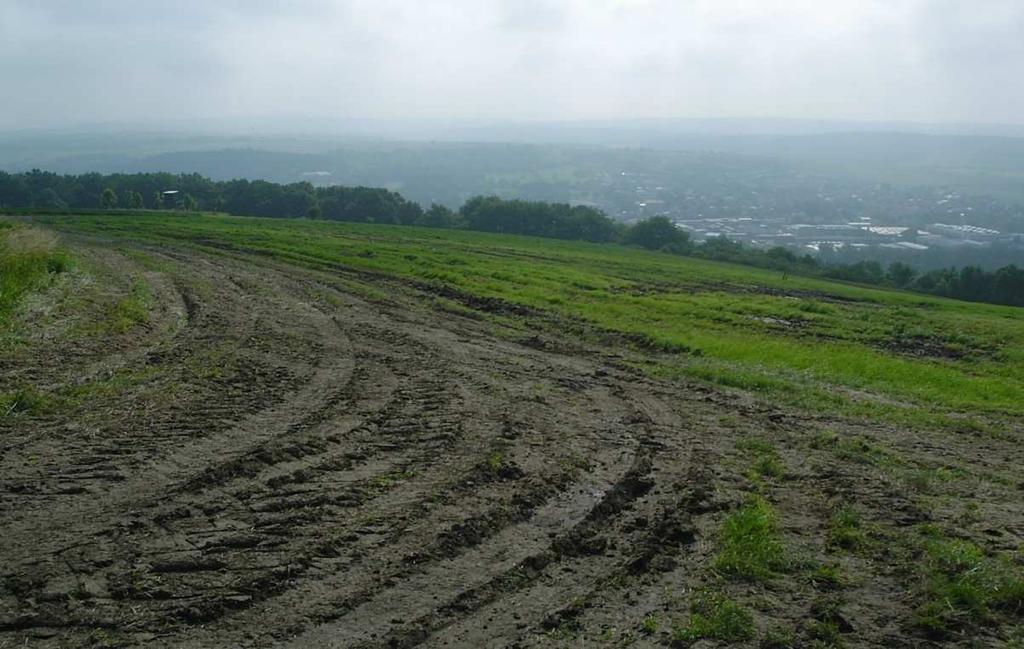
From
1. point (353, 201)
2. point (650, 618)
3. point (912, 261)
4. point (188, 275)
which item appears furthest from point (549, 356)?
point (912, 261)

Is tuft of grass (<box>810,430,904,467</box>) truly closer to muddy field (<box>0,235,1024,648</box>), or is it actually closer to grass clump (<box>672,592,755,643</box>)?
muddy field (<box>0,235,1024,648</box>)

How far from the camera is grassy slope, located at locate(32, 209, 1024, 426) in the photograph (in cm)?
1517

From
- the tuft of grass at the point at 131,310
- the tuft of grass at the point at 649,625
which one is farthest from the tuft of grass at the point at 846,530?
the tuft of grass at the point at 131,310

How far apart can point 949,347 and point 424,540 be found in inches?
731

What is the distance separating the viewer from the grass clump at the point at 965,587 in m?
6.11

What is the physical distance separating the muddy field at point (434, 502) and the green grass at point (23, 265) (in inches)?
79.0

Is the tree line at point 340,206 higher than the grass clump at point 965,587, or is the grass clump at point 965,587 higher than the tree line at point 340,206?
the tree line at point 340,206

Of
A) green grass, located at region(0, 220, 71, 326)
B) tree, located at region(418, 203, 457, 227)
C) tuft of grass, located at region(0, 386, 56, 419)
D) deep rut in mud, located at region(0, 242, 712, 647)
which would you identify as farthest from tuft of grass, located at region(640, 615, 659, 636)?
tree, located at region(418, 203, 457, 227)

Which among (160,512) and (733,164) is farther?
(733,164)

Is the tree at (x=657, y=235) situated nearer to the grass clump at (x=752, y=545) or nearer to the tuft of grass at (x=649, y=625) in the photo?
the grass clump at (x=752, y=545)

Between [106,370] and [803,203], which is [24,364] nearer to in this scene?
[106,370]

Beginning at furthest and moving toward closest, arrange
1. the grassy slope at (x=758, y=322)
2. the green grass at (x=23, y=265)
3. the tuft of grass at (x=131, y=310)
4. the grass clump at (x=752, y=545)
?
the green grass at (x=23, y=265) → the tuft of grass at (x=131, y=310) → the grassy slope at (x=758, y=322) → the grass clump at (x=752, y=545)

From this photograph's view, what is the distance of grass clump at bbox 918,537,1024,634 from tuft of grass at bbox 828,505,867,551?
59 centimetres

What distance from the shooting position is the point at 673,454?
33.2 ft
